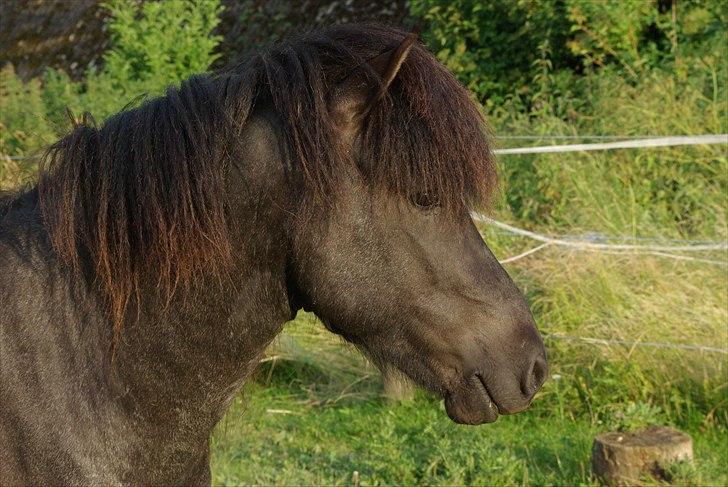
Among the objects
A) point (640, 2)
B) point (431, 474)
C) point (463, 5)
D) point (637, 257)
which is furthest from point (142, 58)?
point (431, 474)

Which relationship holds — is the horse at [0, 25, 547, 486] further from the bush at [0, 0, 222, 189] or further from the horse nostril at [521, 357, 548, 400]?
the bush at [0, 0, 222, 189]

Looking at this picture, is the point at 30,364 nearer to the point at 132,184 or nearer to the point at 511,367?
the point at 132,184

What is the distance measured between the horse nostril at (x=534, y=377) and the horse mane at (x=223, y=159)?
443mm

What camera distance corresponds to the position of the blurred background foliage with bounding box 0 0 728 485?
214 inches

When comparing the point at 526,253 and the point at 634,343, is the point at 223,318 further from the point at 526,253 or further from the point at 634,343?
the point at 526,253

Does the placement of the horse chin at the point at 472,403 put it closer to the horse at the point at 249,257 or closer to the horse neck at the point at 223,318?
the horse at the point at 249,257

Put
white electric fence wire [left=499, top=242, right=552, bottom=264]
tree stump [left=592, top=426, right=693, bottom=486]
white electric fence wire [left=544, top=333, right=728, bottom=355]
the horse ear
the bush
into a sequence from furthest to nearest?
the bush, white electric fence wire [left=499, top=242, right=552, bottom=264], white electric fence wire [left=544, top=333, right=728, bottom=355], tree stump [left=592, top=426, right=693, bottom=486], the horse ear

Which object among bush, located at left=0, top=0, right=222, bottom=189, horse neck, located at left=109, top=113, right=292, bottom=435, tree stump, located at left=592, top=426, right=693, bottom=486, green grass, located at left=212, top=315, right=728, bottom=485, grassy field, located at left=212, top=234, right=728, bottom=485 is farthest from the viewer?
bush, located at left=0, top=0, right=222, bottom=189

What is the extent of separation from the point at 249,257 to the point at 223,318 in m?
0.17

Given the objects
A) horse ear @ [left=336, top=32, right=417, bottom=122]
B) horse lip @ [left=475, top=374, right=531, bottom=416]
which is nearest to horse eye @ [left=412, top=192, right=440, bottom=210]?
horse ear @ [left=336, top=32, right=417, bottom=122]

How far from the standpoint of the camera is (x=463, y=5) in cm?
1009

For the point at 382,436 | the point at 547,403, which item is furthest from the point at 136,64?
the point at 382,436

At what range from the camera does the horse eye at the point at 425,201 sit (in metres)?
2.64

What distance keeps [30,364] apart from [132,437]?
0.31 metres
